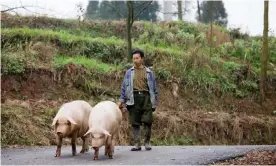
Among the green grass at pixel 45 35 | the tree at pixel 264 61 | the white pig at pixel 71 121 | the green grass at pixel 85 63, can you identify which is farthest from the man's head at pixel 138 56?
the tree at pixel 264 61

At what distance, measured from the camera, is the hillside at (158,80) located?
18.5 metres

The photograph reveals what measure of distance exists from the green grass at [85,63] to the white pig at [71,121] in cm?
899

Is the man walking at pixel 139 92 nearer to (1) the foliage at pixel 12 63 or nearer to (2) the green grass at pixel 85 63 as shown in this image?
(1) the foliage at pixel 12 63

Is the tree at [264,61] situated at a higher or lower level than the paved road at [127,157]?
higher

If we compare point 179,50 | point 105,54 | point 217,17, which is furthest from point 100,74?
point 217,17

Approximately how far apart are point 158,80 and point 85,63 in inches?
124

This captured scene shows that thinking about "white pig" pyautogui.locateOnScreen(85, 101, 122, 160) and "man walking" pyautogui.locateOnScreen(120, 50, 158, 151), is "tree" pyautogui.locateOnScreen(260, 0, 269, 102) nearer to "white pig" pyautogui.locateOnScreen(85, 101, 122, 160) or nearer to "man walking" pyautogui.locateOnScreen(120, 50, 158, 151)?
"man walking" pyautogui.locateOnScreen(120, 50, 158, 151)

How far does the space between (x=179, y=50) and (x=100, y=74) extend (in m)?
5.59

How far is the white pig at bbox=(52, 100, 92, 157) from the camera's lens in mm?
11102

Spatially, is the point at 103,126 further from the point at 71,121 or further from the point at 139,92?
the point at 139,92

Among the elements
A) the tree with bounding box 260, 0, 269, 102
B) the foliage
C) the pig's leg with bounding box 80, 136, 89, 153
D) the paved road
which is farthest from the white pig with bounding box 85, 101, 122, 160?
the tree with bounding box 260, 0, 269, 102

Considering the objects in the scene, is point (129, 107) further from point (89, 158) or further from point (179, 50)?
point (179, 50)

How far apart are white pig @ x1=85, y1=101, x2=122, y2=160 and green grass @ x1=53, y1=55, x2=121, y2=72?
9.48 metres

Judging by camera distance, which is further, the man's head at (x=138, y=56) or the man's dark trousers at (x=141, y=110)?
the man's dark trousers at (x=141, y=110)
